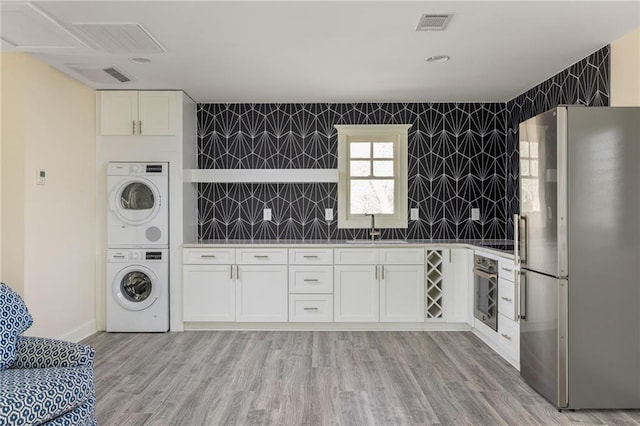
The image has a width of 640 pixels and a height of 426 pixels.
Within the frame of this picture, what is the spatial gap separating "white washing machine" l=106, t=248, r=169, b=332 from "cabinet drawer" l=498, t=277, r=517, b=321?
124 inches

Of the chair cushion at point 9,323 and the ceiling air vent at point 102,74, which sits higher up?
the ceiling air vent at point 102,74

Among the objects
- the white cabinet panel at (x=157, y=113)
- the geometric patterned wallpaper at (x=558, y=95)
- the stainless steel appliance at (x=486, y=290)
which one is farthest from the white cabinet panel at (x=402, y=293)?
the white cabinet panel at (x=157, y=113)

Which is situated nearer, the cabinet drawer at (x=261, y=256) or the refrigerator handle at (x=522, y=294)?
the refrigerator handle at (x=522, y=294)

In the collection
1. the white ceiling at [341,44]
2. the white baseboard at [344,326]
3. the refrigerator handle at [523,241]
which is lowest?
the white baseboard at [344,326]

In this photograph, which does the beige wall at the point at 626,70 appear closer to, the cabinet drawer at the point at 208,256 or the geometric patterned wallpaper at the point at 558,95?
the geometric patterned wallpaper at the point at 558,95

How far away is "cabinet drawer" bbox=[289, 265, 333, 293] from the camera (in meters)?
4.55

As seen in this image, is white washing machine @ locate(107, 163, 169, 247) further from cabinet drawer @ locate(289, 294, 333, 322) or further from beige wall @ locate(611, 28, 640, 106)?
beige wall @ locate(611, 28, 640, 106)

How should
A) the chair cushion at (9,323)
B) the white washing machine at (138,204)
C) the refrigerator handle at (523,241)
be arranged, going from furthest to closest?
1. the white washing machine at (138,204)
2. the refrigerator handle at (523,241)
3. the chair cushion at (9,323)

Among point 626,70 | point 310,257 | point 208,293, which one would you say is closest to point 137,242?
point 208,293

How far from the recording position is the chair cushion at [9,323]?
220cm

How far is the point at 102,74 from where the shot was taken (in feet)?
13.1

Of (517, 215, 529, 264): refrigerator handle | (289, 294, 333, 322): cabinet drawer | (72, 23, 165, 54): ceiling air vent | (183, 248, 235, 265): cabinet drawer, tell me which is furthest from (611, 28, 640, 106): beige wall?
(183, 248, 235, 265): cabinet drawer

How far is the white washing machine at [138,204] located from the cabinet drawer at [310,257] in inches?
51.0

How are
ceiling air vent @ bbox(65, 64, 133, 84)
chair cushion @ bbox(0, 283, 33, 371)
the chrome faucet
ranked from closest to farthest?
chair cushion @ bbox(0, 283, 33, 371)
ceiling air vent @ bbox(65, 64, 133, 84)
the chrome faucet
